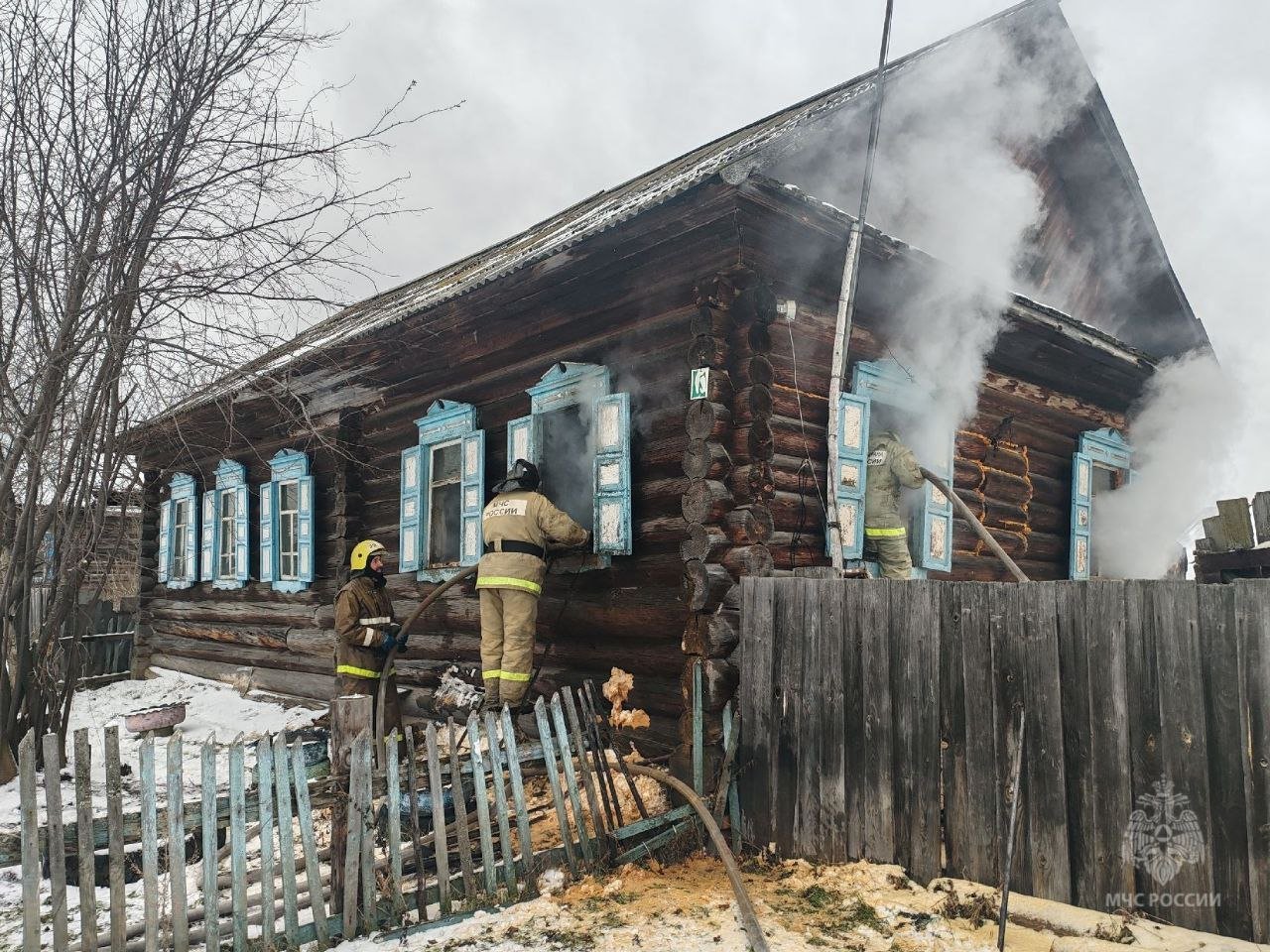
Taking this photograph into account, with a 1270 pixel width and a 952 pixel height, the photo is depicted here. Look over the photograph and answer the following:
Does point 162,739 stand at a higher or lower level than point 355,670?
lower

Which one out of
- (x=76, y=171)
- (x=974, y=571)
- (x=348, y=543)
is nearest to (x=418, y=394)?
(x=348, y=543)

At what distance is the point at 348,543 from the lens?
9789 millimetres

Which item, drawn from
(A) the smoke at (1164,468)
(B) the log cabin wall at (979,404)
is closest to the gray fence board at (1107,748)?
(B) the log cabin wall at (979,404)

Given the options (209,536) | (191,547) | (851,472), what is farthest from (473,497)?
(191,547)

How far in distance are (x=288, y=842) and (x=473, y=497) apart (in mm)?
4293

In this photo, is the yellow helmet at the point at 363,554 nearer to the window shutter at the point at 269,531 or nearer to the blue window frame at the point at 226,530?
the window shutter at the point at 269,531

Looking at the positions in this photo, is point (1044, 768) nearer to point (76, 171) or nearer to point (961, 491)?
point (961, 491)

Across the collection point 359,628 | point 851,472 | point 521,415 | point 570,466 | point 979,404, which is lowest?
point 359,628

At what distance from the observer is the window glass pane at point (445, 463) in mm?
8875


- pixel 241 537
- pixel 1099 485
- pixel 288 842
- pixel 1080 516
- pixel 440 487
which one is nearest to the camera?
pixel 288 842

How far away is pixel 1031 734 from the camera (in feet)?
13.0

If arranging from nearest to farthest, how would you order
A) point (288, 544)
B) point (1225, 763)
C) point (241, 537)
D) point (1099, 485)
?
point (1225, 763) → point (1099, 485) → point (288, 544) → point (241, 537)

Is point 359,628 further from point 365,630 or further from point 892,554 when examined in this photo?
A: point 892,554

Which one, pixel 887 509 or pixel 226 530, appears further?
pixel 226 530
